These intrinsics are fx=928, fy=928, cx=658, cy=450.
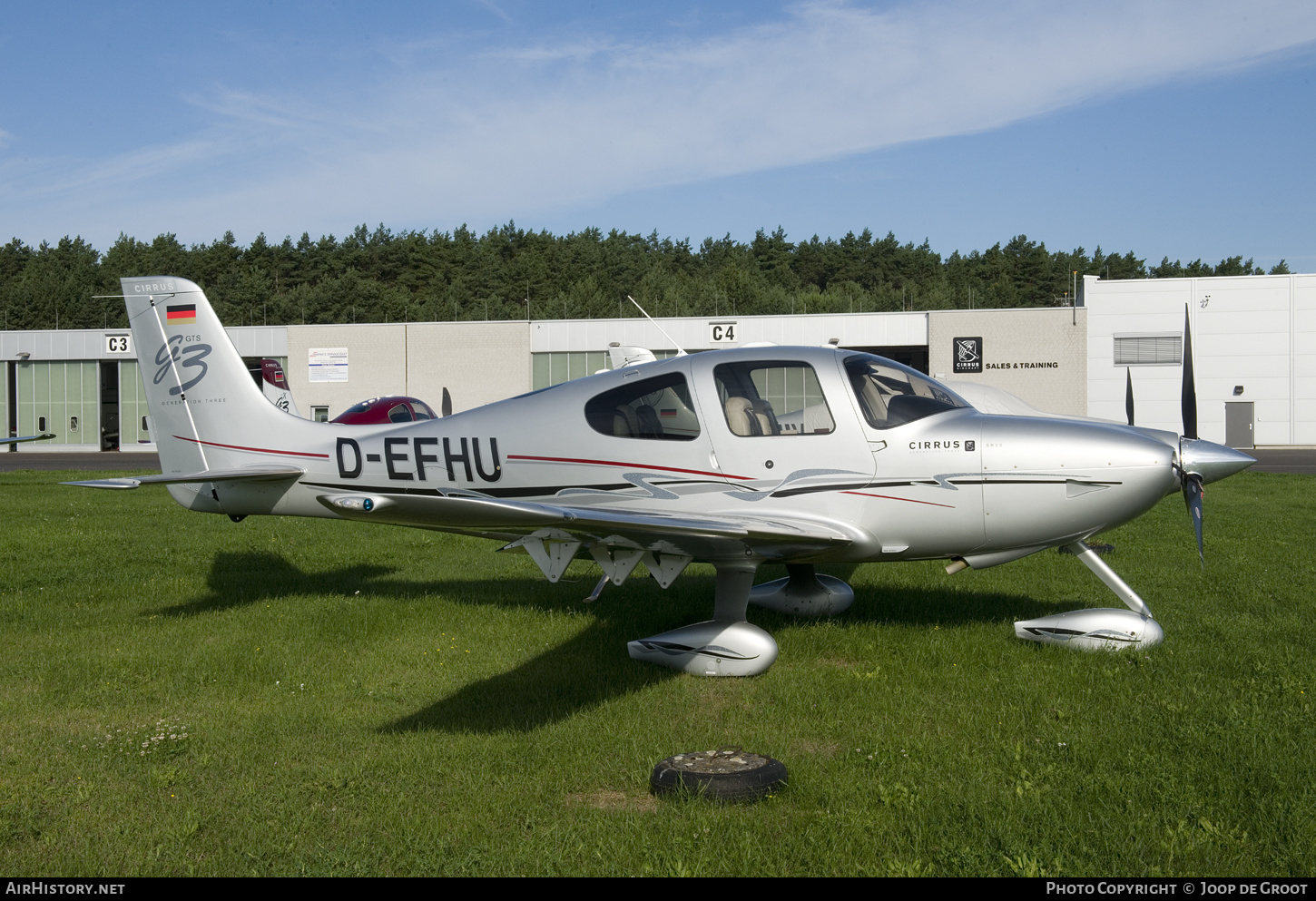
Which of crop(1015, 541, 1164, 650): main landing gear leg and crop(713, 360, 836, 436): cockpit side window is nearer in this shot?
crop(1015, 541, 1164, 650): main landing gear leg

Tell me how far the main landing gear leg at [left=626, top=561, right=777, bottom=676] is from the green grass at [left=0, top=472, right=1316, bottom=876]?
0.49ft

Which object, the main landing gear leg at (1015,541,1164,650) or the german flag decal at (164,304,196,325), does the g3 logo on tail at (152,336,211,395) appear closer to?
the german flag decal at (164,304,196,325)

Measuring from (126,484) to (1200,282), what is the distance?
48.8 meters

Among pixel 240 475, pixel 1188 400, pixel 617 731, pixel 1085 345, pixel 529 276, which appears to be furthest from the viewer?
Answer: pixel 529 276

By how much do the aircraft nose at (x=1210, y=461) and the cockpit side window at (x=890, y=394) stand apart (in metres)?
1.59

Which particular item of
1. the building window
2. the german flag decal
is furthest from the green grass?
the building window

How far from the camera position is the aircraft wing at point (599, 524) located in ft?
15.0

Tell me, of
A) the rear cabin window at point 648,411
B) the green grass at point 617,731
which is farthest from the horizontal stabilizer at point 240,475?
the rear cabin window at point 648,411

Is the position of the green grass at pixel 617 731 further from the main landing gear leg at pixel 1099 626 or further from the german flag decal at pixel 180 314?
the german flag decal at pixel 180 314

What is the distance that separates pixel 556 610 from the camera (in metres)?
8.77

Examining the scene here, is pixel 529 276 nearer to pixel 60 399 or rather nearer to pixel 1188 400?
pixel 60 399

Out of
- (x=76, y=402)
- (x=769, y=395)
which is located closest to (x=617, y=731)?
(x=769, y=395)

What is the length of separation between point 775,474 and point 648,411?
1123 millimetres

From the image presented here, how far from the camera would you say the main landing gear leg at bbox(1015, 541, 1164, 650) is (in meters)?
6.89
